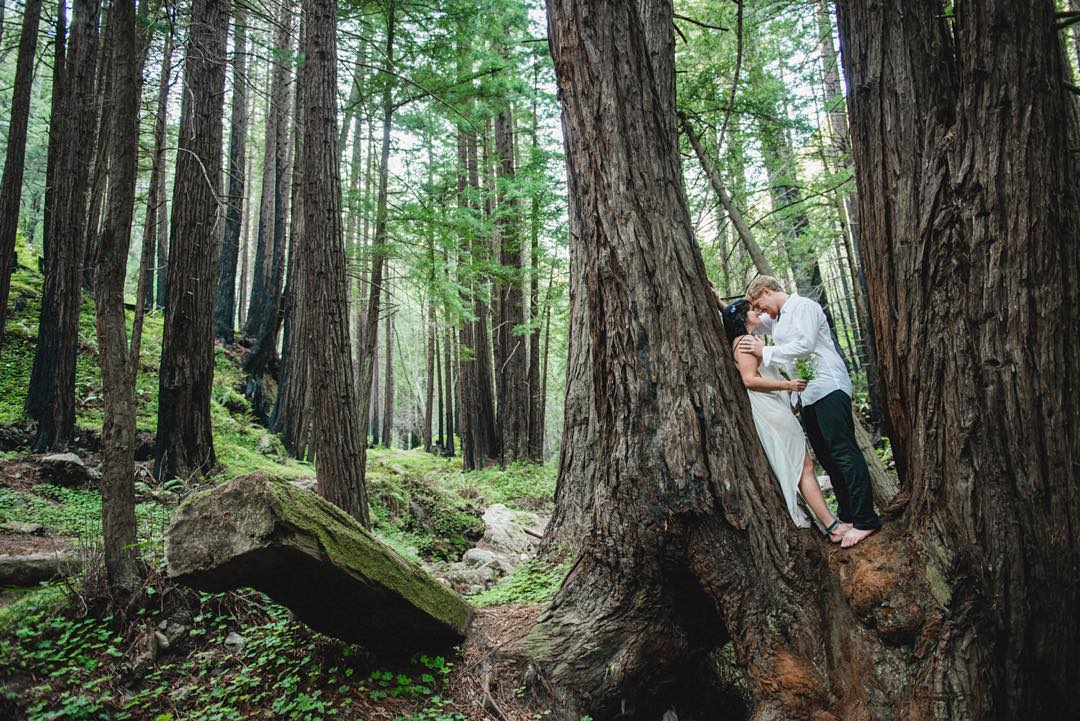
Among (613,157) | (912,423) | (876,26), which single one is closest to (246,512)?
(613,157)

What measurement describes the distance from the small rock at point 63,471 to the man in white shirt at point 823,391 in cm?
858

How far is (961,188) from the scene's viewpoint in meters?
3.06

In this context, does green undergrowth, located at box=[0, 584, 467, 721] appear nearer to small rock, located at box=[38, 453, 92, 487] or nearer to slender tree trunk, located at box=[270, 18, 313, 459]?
small rock, located at box=[38, 453, 92, 487]

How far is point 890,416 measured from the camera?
11.5 ft

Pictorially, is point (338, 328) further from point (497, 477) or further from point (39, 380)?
point (497, 477)

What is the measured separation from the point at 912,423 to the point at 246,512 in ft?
11.2

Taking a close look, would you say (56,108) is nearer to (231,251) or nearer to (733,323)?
(231,251)

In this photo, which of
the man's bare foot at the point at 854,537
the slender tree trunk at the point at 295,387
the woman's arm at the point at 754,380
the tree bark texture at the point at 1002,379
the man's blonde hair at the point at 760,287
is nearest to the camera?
the tree bark texture at the point at 1002,379

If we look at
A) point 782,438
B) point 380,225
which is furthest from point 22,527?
point 782,438

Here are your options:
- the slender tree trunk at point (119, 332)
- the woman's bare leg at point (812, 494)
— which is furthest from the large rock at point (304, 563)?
the woman's bare leg at point (812, 494)

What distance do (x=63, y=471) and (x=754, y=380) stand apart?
8.70 meters

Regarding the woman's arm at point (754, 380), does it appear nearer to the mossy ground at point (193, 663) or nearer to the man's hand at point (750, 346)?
the man's hand at point (750, 346)

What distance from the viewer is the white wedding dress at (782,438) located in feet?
11.9

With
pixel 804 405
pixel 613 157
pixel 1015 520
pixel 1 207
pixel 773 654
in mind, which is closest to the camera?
pixel 1015 520
